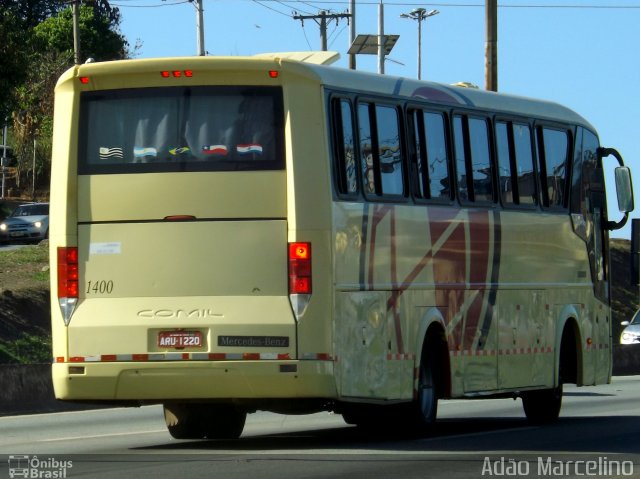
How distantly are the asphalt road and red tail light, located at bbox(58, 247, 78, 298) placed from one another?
149 centimetres

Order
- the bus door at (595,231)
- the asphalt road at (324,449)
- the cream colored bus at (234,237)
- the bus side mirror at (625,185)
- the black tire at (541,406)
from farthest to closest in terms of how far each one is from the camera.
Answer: the bus side mirror at (625,185) < the bus door at (595,231) < the black tire at (541,406) < the cream colored bus at (234,237) < the asphalt road at (324,449)

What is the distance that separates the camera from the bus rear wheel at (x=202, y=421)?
1541cm

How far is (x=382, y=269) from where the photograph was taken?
47.1ft

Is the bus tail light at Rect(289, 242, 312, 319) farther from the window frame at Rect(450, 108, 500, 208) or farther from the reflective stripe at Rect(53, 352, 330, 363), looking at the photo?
the window frame at Rect(450, 108, 500, 208)

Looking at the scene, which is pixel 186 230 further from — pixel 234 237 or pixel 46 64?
pixel 46 64

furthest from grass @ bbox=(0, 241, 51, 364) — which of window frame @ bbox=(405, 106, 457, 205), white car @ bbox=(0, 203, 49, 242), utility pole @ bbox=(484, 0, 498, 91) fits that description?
window frame @ bbox=(405, 106, 457, 205)

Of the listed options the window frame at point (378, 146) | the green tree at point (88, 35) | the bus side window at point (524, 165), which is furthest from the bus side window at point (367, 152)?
the green tree at point (88, 35)

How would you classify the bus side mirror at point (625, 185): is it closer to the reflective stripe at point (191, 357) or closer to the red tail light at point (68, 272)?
the reflective stripe at point (191, 357)

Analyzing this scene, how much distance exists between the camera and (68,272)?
44.4 ft

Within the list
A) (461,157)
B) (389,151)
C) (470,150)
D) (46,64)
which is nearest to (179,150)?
(389,151)

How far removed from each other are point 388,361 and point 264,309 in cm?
174

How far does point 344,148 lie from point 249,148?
0.97 m

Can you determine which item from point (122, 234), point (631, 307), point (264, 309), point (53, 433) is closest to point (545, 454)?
point (264, 309)

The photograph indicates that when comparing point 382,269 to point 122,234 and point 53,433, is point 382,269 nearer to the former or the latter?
point 122,234
